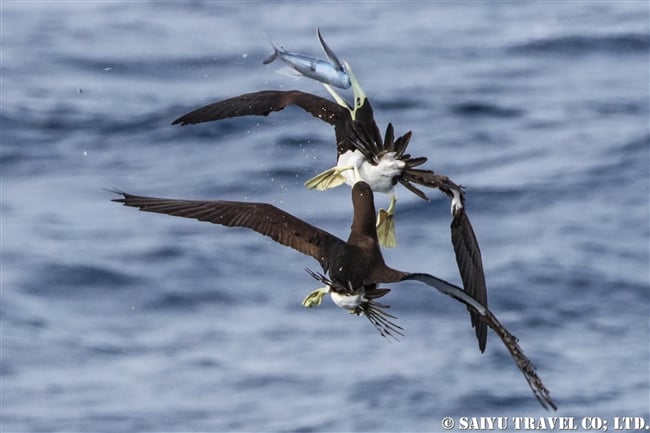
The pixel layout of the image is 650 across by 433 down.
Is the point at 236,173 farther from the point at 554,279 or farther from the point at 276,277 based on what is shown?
the point at 554,279

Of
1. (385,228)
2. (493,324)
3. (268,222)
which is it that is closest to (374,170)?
(385,228)

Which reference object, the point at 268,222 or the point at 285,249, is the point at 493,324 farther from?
the point at 285,249

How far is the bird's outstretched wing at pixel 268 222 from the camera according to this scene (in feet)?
27.7

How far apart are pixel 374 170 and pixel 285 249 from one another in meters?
7.15

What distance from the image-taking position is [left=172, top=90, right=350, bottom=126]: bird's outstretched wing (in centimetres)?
932

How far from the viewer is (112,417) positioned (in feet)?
44.7

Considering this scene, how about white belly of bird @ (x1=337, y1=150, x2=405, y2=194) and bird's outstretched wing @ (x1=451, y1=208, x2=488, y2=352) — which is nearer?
white belly of bird @ (x1=337, y1=150, x2=405, y2=194)

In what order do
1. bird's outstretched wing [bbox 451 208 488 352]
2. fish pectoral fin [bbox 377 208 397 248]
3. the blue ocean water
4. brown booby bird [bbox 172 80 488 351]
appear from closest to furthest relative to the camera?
brown booby bird [bbox 172 80 488 351] → fish pectoral fin [bbox 377 208 397 248] → bird's outstretched wing [bbox 451 208 488 352] → the blue ocean water

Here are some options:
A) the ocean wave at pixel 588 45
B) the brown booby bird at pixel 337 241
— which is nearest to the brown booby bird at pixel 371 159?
the brown booby bird at pixel 337 241

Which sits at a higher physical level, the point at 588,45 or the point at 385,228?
the point at 588,45

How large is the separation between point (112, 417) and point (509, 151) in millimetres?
5893

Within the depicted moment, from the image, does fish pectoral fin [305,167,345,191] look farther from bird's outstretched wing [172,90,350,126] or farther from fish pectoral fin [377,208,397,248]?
bird's outstretched wing [172,90,350,126]

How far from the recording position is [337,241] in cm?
846

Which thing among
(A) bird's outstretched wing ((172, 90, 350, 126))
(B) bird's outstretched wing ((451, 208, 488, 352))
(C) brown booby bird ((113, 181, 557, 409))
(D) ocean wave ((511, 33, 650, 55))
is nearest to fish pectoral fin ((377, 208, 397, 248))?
(C) brown booby bird ((113, 181, 557, 409))
